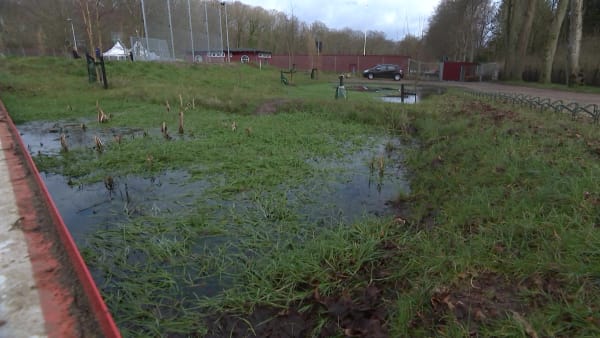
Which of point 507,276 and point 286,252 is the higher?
point 507,276

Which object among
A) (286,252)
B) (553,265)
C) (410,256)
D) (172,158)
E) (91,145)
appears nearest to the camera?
(553,265)

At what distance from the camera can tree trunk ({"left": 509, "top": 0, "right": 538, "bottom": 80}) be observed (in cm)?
2094

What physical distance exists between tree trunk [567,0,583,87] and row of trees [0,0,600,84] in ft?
0.13

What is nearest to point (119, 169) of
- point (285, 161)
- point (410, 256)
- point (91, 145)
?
point (91, 145)

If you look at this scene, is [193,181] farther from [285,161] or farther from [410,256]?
[410,256]

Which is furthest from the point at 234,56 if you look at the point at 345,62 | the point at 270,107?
the point at 270,107

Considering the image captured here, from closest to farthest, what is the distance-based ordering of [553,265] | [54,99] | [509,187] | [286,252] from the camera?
[553,265] < [286,252] < [509,187] < [54,99]

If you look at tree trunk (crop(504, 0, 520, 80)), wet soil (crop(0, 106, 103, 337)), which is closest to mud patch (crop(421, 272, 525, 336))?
wet soil (crop(0, 106, 103, 337))

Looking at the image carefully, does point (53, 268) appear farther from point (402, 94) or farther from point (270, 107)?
point (402, 94)

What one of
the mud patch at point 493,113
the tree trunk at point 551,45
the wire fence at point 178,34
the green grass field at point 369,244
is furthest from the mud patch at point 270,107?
the tree trunk at point 551,45

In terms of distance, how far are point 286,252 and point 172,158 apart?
10.4ft

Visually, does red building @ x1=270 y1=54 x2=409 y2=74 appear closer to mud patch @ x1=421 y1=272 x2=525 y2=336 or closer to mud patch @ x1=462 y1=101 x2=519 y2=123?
mud patch @ x1=462 y1=101 x2=519 y2=123

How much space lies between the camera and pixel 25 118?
8117 millimetres

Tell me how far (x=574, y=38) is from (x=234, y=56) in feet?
104
